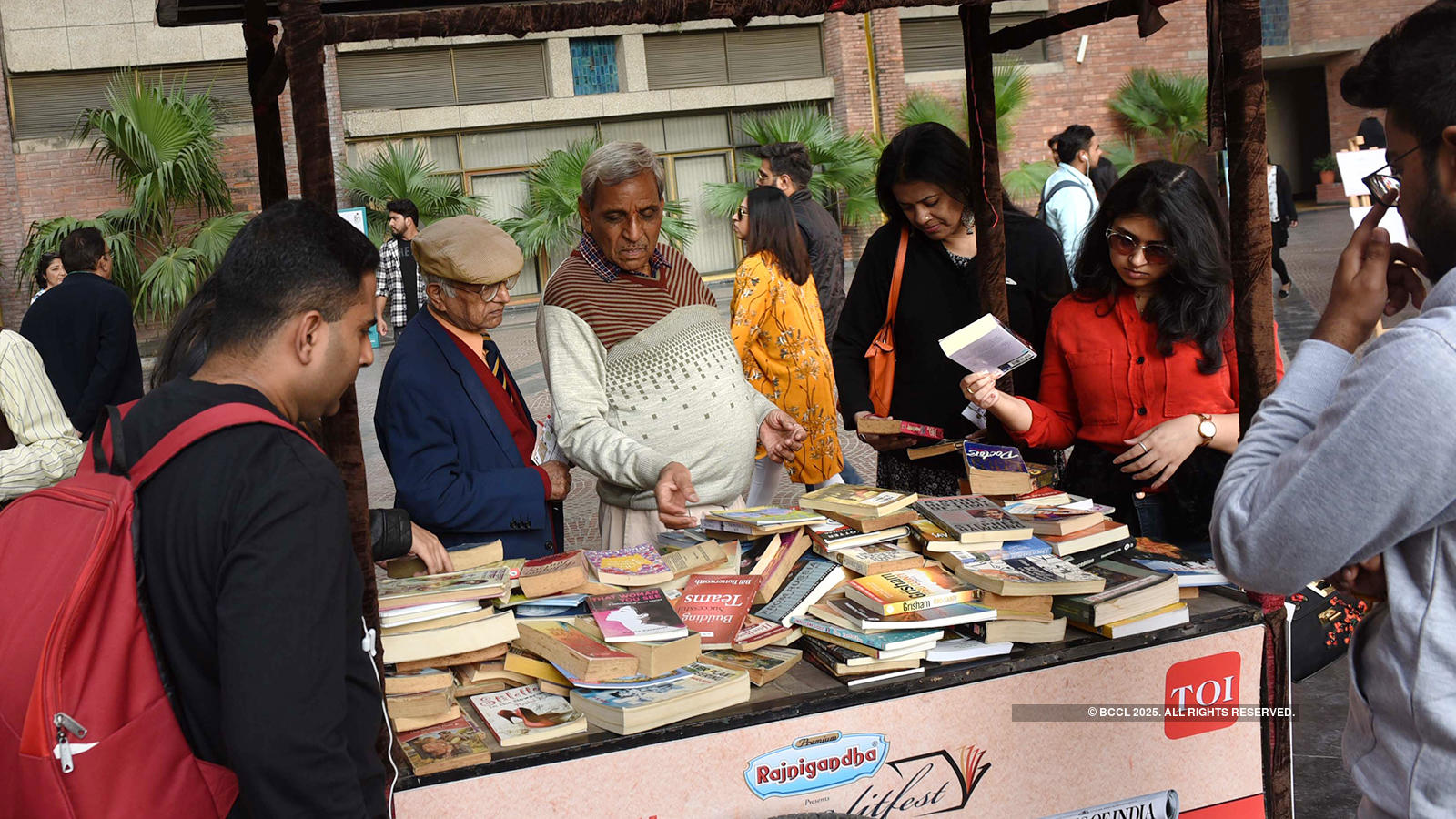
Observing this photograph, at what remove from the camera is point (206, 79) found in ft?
52.3

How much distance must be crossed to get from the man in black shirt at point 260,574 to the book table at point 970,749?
19.1 inches

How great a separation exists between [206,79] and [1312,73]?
2346cm

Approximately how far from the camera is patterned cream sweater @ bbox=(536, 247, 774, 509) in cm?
285

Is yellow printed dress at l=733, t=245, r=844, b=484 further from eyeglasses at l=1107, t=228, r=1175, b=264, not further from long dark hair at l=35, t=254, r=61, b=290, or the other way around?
long dark hair at l=35, t=254, r=61, b=290

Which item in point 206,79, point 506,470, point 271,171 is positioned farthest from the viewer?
point 206,79

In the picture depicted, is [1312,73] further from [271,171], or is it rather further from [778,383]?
[271,171]

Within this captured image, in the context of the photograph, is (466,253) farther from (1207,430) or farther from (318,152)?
(1207,430)

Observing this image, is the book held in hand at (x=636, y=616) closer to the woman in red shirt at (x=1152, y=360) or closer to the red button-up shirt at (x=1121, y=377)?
the woman in red shirt at (x=1152, y=360)

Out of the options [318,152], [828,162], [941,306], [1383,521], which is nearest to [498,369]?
[318,152]

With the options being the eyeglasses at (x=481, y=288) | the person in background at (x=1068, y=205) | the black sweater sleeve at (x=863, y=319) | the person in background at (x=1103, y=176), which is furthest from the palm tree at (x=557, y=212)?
the eyeglasses at (x=481, y=288)

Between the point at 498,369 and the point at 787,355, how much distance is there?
2294 mm

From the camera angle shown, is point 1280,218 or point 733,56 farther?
point 733,56

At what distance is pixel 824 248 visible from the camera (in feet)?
21.7

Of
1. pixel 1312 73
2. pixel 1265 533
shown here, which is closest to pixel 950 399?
pixel 1265 533
